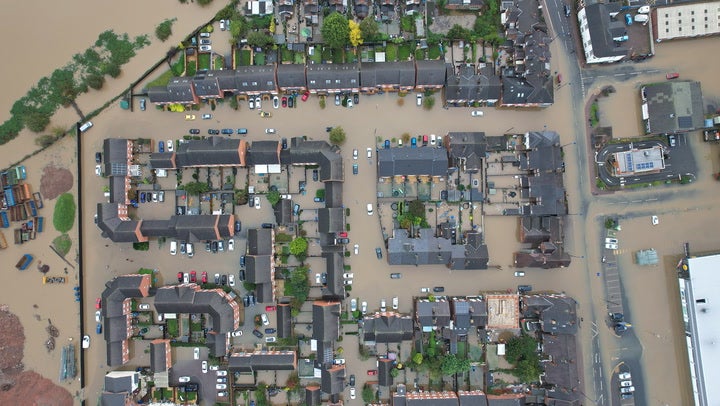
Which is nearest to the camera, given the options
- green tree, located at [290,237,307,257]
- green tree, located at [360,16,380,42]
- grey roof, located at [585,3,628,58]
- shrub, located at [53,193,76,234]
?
grey roof, located at [585,3,628,58]

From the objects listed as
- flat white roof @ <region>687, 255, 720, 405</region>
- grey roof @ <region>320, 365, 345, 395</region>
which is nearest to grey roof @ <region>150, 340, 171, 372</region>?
grey roof @ <region>320, 365, 345, 395</region>

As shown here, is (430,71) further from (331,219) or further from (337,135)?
(331,219)

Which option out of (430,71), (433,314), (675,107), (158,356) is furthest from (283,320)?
(675,107)

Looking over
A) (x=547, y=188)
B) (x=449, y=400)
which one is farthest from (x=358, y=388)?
(x=547, y=188)

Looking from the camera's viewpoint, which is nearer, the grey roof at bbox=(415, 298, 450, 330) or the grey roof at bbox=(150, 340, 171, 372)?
the grey roof at bbox=(415, 298, 450, 330)

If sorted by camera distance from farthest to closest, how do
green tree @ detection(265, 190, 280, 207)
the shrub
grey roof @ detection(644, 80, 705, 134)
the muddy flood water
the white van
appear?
1. the white van
2. the shrub
3. the muddy flood water
4. green tree @ detection(265, 190, 280, 207)
5. grey roof @ detection(644, 80, 705, 134)

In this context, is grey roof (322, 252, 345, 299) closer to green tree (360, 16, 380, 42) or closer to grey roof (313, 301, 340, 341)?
grey roof (313, 301, 340, 341)

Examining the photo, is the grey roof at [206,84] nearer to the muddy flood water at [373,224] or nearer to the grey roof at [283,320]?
the muddy flood water at [373,224]
